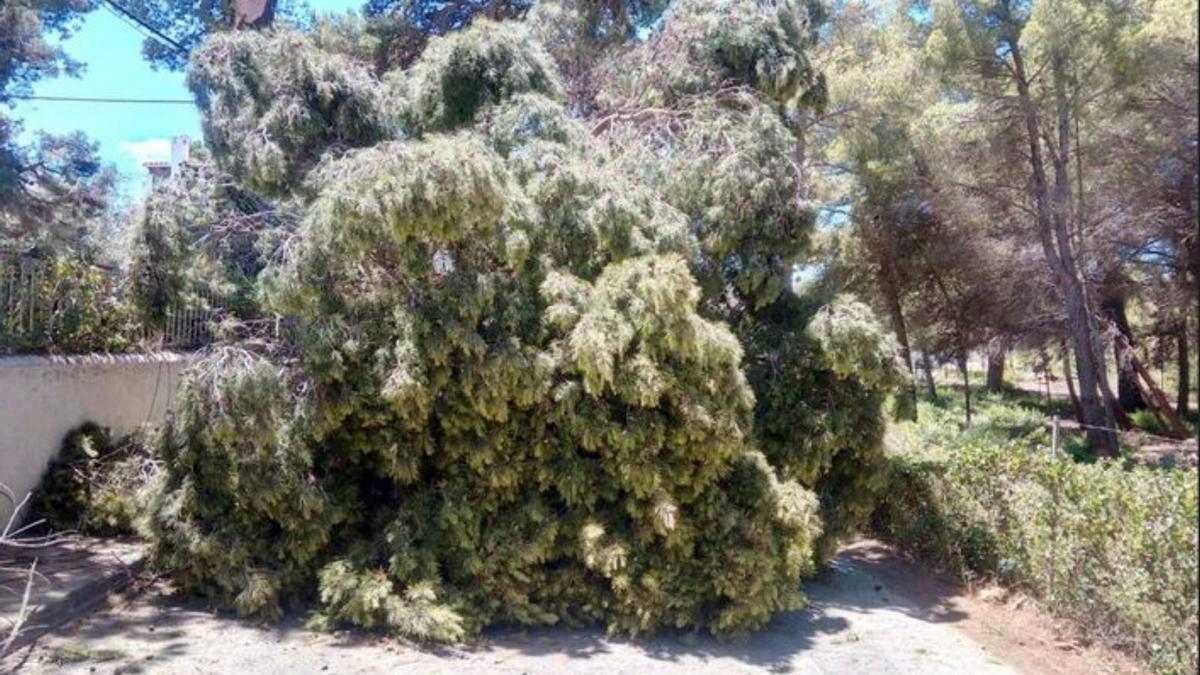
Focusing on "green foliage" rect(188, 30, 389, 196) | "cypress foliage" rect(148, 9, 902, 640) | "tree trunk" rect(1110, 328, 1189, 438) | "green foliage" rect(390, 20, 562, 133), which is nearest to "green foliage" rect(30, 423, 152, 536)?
"cypress foliage" rect(148, 9, 902, 640)

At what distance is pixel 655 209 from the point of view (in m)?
6.85

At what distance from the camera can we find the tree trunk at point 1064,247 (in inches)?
445

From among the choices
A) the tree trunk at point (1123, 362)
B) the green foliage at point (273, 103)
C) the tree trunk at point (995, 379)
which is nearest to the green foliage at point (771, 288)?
the green foliage at point (273, 103)

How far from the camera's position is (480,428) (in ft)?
20.0

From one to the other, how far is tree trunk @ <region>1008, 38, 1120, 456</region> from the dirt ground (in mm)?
6177

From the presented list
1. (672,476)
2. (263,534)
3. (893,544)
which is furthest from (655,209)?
(893,544)

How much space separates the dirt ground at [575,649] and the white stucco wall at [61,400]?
1779mm

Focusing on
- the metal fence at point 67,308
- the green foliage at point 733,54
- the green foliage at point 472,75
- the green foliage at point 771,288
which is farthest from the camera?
the green foliage at point 733,54

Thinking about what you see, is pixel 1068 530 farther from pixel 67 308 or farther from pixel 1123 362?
pixel 1123 362

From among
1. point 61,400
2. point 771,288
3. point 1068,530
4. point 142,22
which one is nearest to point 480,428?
point 771,288

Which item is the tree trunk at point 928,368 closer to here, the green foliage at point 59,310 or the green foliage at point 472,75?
the green foliage at point 472,75

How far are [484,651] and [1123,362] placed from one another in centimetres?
1291

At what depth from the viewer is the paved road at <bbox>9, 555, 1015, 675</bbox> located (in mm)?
5430

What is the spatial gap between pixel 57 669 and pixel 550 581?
9.89 ft
